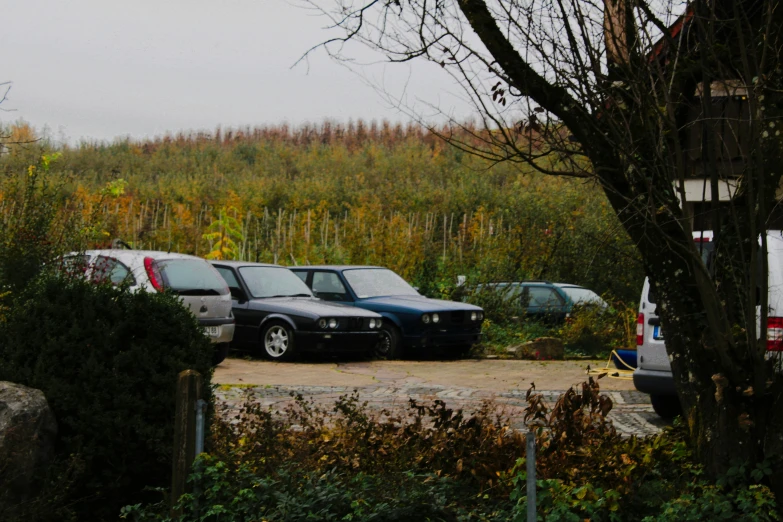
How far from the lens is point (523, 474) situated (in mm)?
5066

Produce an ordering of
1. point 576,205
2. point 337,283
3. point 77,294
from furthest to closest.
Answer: point 576,205, point 337,283, point 77,294

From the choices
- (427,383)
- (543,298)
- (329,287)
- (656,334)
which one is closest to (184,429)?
(656,334)

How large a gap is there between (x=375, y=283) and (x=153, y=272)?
18.2ft

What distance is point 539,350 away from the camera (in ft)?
57.8

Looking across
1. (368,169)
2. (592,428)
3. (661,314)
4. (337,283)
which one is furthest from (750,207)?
(368,169)

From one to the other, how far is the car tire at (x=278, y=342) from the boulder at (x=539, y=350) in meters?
4.29

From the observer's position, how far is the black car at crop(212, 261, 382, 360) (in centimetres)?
1560

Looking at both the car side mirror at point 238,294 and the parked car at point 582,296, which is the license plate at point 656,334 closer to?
the car side mirror at point 238,294

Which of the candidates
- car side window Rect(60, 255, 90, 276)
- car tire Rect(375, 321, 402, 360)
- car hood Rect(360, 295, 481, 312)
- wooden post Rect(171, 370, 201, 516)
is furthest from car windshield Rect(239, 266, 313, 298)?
wooden post Rect(171, 370, 201, 516)

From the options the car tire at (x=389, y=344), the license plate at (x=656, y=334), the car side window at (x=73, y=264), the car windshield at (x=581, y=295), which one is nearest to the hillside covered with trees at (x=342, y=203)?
the car windshield at (x=581, y=295)

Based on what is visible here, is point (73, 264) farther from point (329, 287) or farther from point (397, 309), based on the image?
point (329, 287)

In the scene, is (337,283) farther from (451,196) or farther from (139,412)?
(451,196)

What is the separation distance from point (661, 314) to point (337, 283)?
12548 millimetres

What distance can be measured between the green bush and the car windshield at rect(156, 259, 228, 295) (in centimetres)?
789
